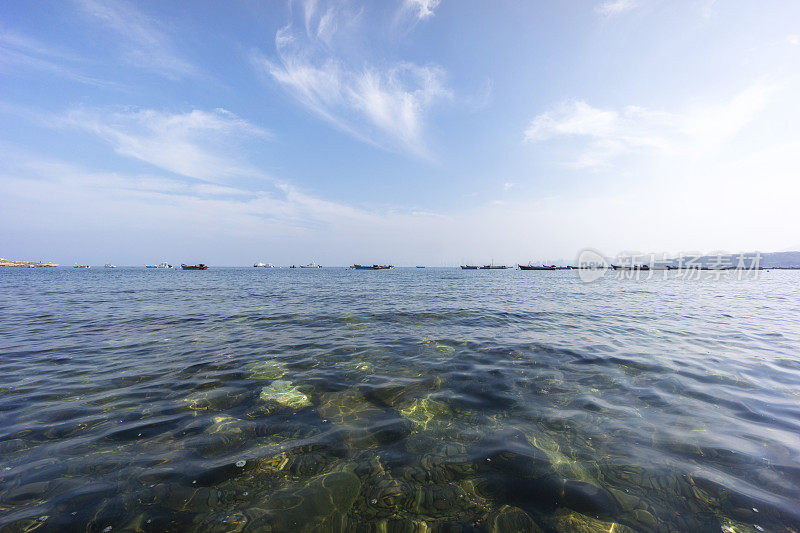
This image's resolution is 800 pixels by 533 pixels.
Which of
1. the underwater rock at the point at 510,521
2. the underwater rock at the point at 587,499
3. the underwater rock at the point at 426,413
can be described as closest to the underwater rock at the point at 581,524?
the underwater rock at the point at 587,499

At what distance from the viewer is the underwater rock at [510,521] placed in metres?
3.45

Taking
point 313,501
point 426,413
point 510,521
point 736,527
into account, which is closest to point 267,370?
point 426,413

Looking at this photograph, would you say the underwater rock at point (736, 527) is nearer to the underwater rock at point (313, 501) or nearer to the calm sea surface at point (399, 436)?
the calm sea surface at point (399, 436)

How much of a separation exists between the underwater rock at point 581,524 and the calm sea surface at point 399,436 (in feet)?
0.07

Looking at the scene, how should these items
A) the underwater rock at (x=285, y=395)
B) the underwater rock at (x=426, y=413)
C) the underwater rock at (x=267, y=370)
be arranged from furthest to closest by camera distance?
the underwater rock at (x=267, y=370) → the underwater rock at (x=285, y=395) → the underwater rock at (x=426, y=413)

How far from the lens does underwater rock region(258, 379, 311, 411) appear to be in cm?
676

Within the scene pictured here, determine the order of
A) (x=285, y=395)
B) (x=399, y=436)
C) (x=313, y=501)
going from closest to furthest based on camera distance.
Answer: (x=313, y=501)
(x=399, y=436)
(x=285, y=395)

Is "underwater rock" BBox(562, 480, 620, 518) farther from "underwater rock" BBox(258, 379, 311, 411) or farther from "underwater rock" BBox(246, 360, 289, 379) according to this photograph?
"underwater rock" BBox(246, 360, 289, 379)

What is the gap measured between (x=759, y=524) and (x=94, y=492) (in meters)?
8.68

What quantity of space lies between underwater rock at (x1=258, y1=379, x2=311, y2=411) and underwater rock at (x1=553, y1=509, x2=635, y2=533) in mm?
5220

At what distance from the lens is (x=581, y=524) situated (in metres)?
3.54

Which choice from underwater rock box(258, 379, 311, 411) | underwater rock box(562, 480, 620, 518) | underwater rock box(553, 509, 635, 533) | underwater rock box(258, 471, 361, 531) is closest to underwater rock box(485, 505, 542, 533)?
underwater rock box(553, 509, 635, 533)

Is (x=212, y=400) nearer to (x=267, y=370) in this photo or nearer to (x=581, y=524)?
(x=267, y=370)

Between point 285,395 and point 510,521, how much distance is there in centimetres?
559
